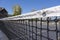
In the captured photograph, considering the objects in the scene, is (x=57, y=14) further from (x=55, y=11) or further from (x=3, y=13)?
(x=3, y=13)

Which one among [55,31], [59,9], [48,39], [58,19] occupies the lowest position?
[48,39]

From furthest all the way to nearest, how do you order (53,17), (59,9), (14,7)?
1. (14,7)
2. (53,17)
3. (59,9)

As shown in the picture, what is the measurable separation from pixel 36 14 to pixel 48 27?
31 centimetres

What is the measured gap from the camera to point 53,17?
182 centimetres

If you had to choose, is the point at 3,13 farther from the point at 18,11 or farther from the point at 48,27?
the point at 48,27

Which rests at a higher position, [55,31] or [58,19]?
[58,19]

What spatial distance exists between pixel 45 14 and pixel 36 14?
1.48ft

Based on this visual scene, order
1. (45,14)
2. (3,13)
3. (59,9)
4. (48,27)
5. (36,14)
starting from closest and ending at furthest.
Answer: (59,9) < (45,14) < (48,27) < (36,14) < (3,13)

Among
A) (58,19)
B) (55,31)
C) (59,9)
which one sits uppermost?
(59,9)

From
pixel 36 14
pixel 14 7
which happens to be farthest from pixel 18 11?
pixel 36 14

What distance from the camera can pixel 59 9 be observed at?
1696 mm

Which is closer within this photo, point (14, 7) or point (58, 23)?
point (58, 23)

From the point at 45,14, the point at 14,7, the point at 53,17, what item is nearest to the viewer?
the point at 53,17

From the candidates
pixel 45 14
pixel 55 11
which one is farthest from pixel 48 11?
pixel 55 11
